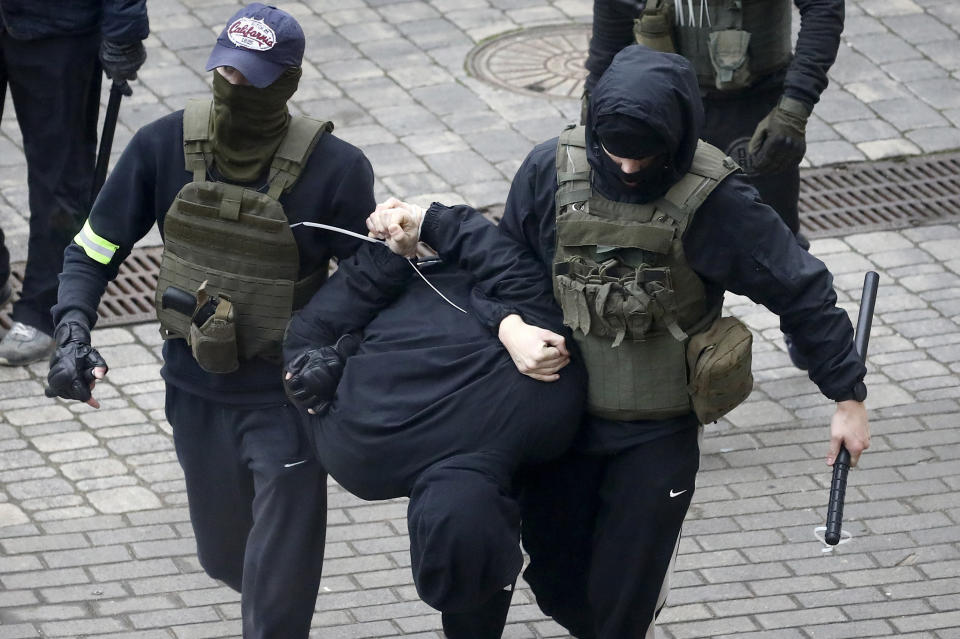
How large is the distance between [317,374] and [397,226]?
17.3 inches

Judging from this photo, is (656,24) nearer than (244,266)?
No

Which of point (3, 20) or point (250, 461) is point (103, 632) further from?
point (3, 20)

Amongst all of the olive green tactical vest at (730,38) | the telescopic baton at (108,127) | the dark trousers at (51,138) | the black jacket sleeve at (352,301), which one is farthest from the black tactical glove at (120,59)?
the black jacket sleeve at (352,301)

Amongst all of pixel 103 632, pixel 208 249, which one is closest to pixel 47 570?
pixel 103 632

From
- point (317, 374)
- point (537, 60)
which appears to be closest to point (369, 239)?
point (317, 374)

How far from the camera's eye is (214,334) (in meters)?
4.59

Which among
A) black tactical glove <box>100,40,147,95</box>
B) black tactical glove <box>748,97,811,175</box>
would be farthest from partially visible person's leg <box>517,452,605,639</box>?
black tactical glove <box>100,40,147,95</box>

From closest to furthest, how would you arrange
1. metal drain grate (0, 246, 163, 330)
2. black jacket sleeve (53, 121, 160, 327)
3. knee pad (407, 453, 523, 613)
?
knee pad (407, 453, 523, 613) → black jacket sleeve (53, 121, 160, 327) → metal drain grate (0, 246, 163, 330)

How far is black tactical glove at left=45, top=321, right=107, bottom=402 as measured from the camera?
15.1ft

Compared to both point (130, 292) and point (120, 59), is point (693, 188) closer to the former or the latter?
point (120, 59)

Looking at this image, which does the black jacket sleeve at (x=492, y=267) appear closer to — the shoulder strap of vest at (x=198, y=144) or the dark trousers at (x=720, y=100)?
the shoulder strap of vest at (x=198, y=144)

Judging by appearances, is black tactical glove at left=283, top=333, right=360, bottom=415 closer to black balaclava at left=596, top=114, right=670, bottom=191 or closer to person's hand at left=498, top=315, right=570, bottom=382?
person's hand at left=498, top=315, right=570, bottom=382

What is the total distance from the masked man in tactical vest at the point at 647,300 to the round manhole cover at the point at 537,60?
5.00 meters

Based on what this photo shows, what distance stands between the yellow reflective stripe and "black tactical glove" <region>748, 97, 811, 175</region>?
2.50 metres
